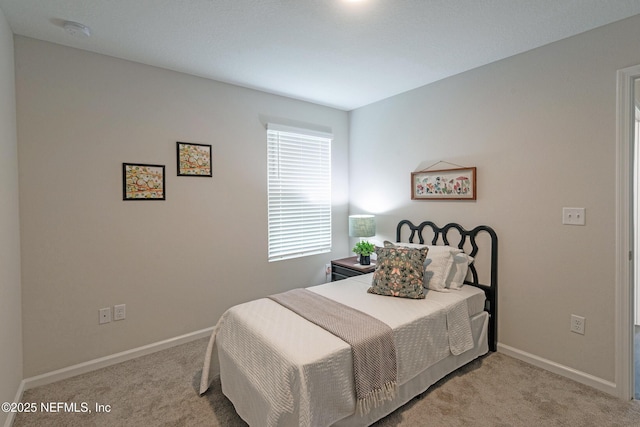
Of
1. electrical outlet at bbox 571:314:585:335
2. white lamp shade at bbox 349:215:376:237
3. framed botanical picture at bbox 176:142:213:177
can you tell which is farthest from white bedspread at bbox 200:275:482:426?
framed botanical picture at bbox 176:142:213:177

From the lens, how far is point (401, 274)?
2531 mm

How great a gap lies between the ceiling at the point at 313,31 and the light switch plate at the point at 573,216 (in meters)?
1.26

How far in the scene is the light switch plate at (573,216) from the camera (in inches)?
89.6

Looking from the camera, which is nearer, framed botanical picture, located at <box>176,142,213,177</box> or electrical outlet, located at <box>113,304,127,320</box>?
electrical outlet, located at <box>113,304,127,320</box>

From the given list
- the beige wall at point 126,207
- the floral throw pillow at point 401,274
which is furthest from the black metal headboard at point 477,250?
the beige wall at point 126,207

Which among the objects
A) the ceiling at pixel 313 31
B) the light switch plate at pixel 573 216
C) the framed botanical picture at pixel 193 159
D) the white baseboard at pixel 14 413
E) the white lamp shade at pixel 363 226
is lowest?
the white baseboard at pixel 14 413

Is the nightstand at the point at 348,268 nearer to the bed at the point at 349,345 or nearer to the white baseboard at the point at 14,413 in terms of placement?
the bed at the point at 349,345

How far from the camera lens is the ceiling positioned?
1927mm

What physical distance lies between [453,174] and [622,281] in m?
1.44

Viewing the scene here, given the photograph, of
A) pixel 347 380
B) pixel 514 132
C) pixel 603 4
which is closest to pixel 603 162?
pixel 514 132

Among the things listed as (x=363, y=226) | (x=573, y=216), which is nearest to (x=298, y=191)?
(x=363, y=226)

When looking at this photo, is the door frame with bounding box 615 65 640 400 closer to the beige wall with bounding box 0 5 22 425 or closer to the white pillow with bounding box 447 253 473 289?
the white pillow with bounding box 447 253 473 289

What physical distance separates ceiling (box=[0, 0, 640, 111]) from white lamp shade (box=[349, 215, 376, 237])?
1.52m

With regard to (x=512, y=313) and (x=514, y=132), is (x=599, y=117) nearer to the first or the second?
(x=514, y=132)
